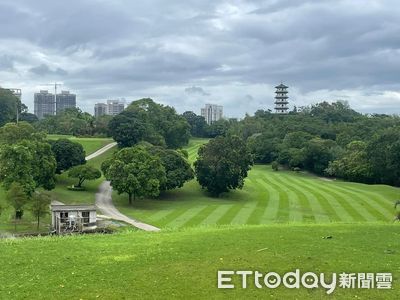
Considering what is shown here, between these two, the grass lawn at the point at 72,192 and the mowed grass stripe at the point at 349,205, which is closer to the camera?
the mowed grass stripe at the point at 349,205

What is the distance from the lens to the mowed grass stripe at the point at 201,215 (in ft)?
142

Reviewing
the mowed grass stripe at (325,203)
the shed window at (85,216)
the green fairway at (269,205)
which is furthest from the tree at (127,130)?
the shed window at (85,216)

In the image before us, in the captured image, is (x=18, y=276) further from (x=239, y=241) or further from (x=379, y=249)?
(x=379, y=249)

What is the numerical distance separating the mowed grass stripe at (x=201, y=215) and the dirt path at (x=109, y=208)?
3357 millimetres

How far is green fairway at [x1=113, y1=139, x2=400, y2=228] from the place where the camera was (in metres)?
45.7

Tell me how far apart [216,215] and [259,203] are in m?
11.9

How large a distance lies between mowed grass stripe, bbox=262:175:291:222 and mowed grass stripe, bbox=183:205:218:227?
23.3 feet

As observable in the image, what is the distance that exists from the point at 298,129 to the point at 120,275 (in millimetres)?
110740

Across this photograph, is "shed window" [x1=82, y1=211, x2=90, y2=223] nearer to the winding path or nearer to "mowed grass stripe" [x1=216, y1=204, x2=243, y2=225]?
the winding path

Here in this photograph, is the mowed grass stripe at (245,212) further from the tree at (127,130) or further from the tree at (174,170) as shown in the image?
the tree at (127,130)

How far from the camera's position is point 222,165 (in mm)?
65562

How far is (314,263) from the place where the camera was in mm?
16594

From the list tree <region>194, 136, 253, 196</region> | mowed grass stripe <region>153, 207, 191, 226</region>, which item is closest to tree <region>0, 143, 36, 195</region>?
mowed grass stripe <region>153, 207, 191, 226</region>

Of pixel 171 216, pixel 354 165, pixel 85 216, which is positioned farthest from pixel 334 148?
pixel 85 216
